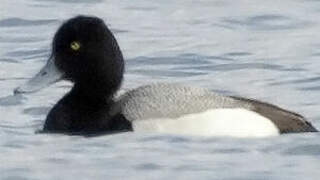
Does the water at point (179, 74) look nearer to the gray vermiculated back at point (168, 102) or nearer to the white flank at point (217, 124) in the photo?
the white flank at point (217, 124)

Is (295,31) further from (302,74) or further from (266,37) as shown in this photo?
(302,74)

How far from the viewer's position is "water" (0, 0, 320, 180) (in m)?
9.23

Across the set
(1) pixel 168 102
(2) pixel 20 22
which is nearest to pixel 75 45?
(1) pixel 168 102

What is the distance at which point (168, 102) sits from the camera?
10.4 m

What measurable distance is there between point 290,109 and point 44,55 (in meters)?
3.09

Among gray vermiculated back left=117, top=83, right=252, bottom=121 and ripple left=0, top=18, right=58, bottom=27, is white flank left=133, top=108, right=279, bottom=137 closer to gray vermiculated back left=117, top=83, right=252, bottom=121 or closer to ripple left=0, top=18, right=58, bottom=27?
gray vermiculated back left=117, top=83, right=252, bottom=121

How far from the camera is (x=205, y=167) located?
920cm

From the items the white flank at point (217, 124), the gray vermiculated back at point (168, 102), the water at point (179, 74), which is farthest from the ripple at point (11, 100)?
the white flank at point (217, 124)

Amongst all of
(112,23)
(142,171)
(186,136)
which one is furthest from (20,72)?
(142,171)

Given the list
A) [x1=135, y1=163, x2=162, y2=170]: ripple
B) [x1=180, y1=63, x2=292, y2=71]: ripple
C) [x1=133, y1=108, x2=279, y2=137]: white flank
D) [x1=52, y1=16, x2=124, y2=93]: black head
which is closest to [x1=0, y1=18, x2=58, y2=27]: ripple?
[x1=180, y1=63, x2=292, y2=71]: ripple

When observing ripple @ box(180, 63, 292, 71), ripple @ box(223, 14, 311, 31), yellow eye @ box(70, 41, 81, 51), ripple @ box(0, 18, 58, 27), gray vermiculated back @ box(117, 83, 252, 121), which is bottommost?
ripple @ box(0, 18, 58, 27)

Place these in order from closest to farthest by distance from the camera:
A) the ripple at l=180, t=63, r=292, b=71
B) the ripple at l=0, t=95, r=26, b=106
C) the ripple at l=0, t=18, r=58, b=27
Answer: the ripple at l=0, t=95, r=26, b=106 < the ripple at l=180, t=63, r=292, b=71 < the ripple at l=0, t=18, r=58, b=27

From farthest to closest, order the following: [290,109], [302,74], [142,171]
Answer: [302,74], [290,109], [142,171]

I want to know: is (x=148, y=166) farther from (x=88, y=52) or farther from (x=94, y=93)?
(x=88, y=52)
